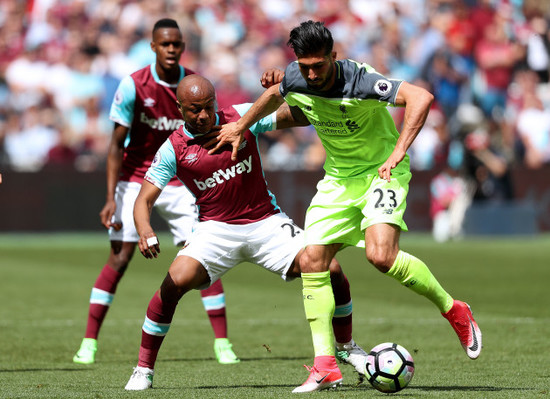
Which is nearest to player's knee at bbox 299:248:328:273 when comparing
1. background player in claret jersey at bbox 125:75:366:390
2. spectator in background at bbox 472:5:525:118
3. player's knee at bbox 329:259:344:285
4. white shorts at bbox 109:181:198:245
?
background player in claret jersey at bbox 125:75:366:390

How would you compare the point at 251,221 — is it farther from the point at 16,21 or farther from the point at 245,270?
the point at 16,21

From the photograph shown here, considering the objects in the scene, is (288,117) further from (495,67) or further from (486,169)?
(495,67)

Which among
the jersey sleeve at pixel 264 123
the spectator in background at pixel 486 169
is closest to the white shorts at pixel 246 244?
the jersey sleeve at pixel 264 123

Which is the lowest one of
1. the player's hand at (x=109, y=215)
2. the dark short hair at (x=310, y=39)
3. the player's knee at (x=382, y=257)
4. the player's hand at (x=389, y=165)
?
the player's hand at (x=109, y=215)

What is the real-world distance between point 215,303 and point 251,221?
167 centimetres

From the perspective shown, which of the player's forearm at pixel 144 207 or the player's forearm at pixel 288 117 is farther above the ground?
the player's forearm at pixel 288 117

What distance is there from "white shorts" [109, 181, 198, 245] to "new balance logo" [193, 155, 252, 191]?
1662 millimetres

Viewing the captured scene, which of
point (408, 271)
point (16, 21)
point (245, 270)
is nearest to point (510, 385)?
point (408, 271)

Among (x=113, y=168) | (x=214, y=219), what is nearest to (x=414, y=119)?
(x=214, y=219)

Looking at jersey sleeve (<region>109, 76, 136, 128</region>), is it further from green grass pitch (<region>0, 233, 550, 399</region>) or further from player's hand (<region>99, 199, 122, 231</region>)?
green grass pitch (<region>0, 233, 550, 399</region>)

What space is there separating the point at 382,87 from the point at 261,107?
0.82 metres

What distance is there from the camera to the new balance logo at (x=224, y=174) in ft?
23.9

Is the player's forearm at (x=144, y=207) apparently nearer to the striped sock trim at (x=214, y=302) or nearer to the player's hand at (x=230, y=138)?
the player's hand at (x=230, y=138)

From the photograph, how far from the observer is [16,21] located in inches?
912
